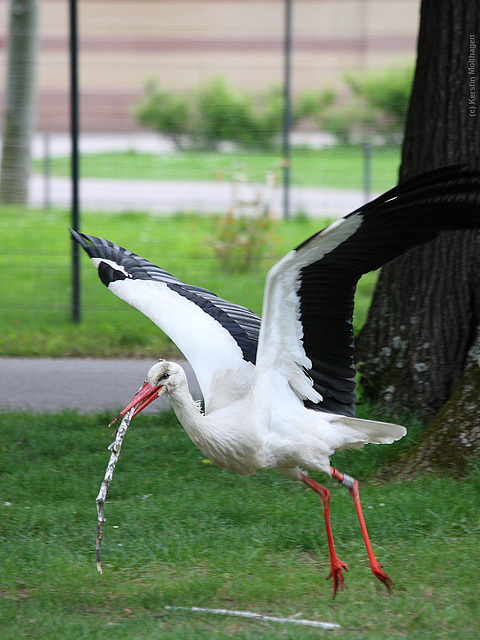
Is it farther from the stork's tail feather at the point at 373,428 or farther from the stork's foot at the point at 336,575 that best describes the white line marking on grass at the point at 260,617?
the stork's tail feather at the point at 373,428

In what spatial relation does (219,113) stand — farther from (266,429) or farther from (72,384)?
(266,429)

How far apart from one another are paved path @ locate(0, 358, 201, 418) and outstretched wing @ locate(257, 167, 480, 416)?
2603mm

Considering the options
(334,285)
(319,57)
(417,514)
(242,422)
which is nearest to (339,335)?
(334,285)

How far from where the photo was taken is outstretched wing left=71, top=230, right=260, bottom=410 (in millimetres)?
4586

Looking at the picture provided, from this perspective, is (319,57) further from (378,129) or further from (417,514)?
(417,514)

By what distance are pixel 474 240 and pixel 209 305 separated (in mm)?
1670

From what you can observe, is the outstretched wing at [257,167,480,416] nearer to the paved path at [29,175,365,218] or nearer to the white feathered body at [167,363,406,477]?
the white feathered body at [167,363,406,477]

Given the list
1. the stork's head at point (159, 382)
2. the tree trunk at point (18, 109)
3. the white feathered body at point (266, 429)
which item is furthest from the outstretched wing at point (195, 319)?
the tree trunk at point (18, 109)

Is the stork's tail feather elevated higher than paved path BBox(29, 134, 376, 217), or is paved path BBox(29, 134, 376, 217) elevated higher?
paved path BBox(29, 134, 376, 217)

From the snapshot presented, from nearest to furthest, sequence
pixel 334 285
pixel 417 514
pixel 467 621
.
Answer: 1. pixel 467 621
2. pixel 334 285
3. pixel 417 514

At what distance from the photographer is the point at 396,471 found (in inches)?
208

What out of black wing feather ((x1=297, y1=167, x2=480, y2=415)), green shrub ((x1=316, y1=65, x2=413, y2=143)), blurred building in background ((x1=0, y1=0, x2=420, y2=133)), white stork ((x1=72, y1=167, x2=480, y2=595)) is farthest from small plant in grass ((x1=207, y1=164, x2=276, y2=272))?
black wing feather ((x1=297, y1=167, x2=480, y2=415))

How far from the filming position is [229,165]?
9.63m

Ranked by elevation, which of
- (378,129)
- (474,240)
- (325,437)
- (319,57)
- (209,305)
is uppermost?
(319,57)
